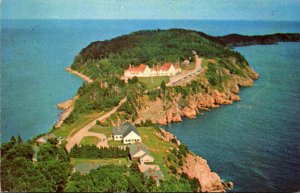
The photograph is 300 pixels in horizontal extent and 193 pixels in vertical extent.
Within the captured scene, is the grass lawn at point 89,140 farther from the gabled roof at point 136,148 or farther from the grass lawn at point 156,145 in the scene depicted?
the grass lawn at point 156,145

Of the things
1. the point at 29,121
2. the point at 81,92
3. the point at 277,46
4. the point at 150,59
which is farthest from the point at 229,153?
the point at 277,46

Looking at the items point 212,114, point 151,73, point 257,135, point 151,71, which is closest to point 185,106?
point 212,114

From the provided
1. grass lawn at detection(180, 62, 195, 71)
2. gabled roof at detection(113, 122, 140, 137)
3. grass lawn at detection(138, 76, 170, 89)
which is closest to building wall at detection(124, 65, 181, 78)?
grass lawn at detection(138, 76, 170, 89)

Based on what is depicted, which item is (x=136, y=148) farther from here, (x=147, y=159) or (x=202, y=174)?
(x=202, y=174)

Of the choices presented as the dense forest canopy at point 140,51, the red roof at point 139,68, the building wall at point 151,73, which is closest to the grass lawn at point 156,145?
the building wall at point 151,73

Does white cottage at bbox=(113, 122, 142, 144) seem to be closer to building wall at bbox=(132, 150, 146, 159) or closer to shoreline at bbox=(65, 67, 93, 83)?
building wall at bbox=(132, 150, 146, 159)

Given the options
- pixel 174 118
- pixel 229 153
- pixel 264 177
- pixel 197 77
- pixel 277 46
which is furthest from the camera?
pixel 277 46

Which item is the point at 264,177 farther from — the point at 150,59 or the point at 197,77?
the point at 150,59
